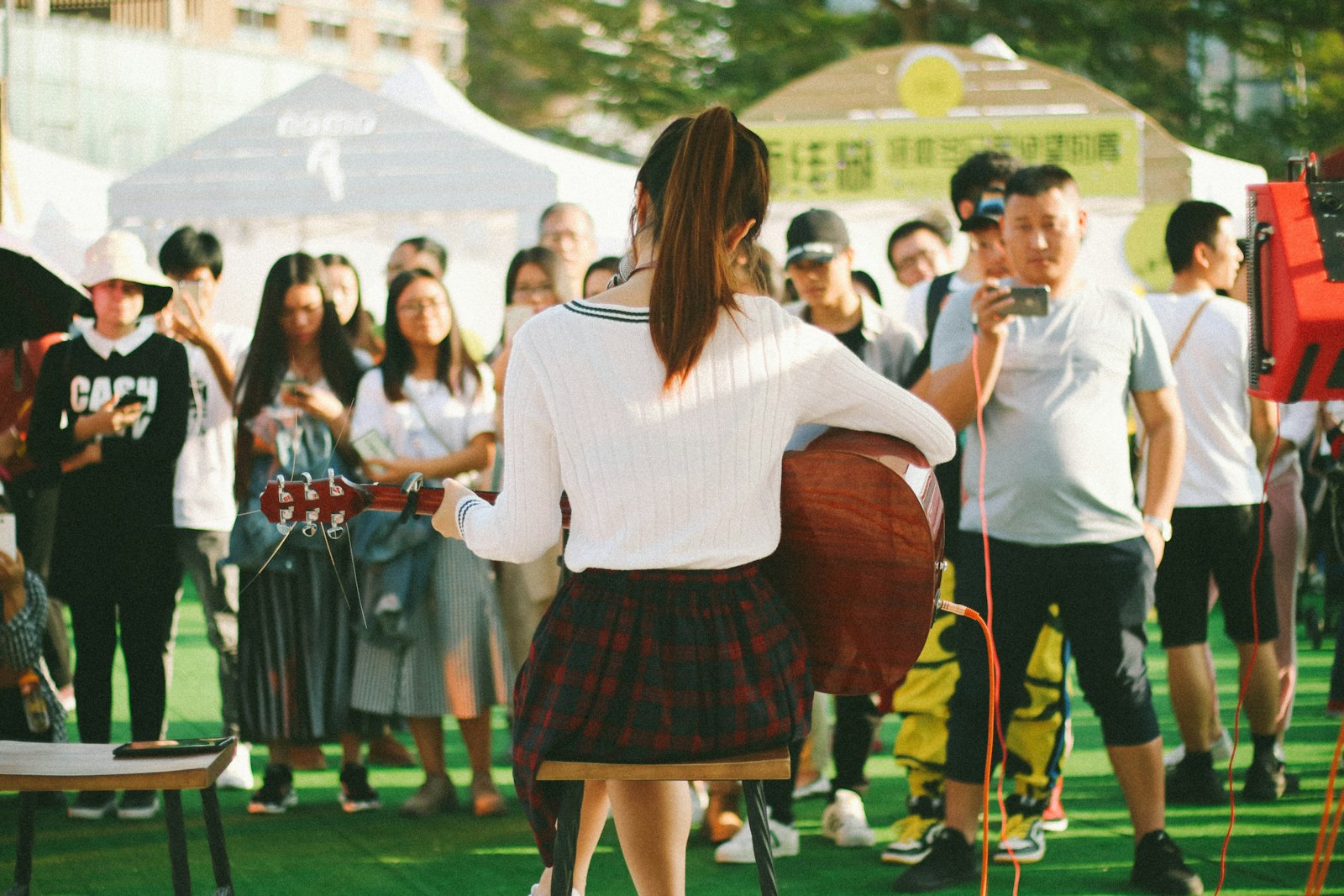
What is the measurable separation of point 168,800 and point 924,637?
1705 mm

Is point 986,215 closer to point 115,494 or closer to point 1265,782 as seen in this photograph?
point 1265,782

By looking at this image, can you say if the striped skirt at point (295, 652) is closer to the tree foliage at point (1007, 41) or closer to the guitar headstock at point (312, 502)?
the guitar headstock at point (312, 502)

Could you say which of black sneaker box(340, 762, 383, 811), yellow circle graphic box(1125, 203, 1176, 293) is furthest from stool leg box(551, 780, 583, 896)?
yellow circle graphic box(1125, 203, 1176, 293)

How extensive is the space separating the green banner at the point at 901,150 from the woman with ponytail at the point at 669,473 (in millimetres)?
9506

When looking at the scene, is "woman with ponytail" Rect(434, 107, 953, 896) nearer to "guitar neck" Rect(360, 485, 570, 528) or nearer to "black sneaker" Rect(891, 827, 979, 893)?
"guitar neck" Rect(360, 485, 570, 528)

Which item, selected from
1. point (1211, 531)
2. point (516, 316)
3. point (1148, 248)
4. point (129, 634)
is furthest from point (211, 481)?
point (1148, 248)

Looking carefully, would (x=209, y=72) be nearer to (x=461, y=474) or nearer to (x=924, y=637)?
(x=461, y=474)

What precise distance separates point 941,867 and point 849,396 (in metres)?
1.86

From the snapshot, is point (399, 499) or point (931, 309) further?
point (931, 309)

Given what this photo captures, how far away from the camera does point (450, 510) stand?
2848 millimetres

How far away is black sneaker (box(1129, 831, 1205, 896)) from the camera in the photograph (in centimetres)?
405

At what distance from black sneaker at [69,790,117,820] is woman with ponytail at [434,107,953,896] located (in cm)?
279

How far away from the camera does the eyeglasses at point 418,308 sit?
201 inches

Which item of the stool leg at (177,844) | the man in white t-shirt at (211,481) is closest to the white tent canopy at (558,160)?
the man in white t-shirt at (211,481)
